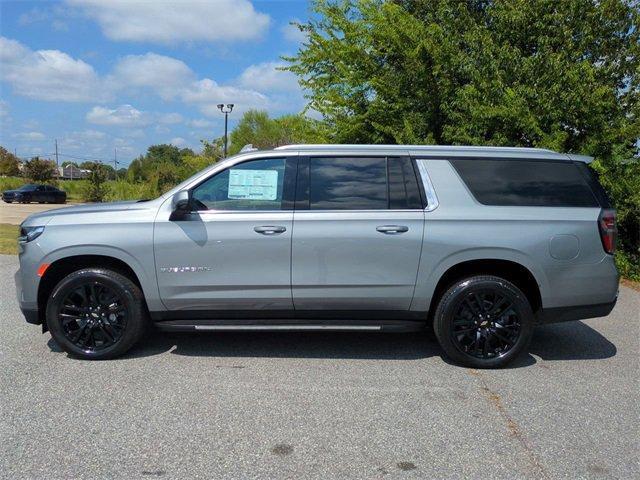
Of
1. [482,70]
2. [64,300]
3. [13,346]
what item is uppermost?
[482,70]

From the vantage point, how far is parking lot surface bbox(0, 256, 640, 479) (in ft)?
9.92

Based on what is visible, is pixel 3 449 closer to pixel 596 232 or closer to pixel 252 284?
pixel 252 284

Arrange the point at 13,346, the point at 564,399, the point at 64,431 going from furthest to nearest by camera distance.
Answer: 1. the point at 13,346
2. the point at 564,399
3. the point at 64,431

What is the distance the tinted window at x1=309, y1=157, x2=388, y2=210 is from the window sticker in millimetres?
332

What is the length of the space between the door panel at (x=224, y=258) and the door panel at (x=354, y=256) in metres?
0.13

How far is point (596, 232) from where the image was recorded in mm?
4457

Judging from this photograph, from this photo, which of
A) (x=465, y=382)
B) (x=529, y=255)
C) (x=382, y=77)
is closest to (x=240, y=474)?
(x=465, y=382)

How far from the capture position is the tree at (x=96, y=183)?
127 ft

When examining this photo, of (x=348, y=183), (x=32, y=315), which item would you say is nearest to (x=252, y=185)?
(x=348, y=183)

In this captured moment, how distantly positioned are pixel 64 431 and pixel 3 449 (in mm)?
334

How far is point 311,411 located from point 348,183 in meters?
1.90

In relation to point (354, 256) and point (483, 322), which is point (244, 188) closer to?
point (354, 256)

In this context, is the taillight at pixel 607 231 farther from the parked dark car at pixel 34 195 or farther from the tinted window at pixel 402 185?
the parked dark car at pixel 34 195

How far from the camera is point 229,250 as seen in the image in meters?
4.40
